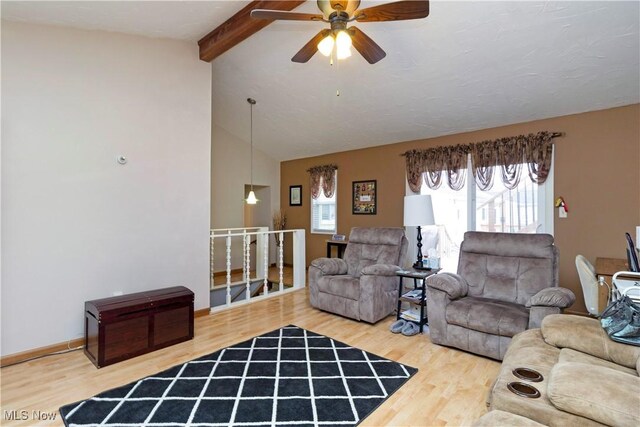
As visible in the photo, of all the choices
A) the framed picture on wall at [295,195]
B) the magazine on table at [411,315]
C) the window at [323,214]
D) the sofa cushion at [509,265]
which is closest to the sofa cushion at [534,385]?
the sofa cushion at [509,265]

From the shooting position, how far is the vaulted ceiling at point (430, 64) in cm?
270

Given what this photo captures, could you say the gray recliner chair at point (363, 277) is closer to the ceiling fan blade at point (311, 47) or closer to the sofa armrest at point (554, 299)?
the sofa armrest at point (554, 299)

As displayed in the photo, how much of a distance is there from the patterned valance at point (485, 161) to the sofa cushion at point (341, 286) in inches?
92.6

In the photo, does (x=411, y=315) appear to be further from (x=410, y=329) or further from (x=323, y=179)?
(x=323, y=179)

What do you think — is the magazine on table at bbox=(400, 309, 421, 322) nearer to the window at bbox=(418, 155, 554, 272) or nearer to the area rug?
the area rug

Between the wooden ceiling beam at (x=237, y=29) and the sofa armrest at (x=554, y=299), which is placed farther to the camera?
the wooden ceiling beam at (x=237, y=29)

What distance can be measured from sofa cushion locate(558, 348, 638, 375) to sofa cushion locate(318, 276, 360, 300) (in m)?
2.03

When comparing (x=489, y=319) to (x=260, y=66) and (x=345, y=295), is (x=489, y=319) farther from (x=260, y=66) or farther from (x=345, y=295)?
(x=260, y=66)

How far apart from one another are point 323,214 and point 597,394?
570cm

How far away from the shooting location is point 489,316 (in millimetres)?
2678

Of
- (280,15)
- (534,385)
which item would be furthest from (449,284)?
(280,15)

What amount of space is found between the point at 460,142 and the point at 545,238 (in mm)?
2251

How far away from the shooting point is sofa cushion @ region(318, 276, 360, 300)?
3.62 meters

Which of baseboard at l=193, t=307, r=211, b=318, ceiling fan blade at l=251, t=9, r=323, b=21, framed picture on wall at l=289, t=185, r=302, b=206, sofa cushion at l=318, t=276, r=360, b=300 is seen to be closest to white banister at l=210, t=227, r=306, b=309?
baseboard at l=193, t=307, r=211, b=318
